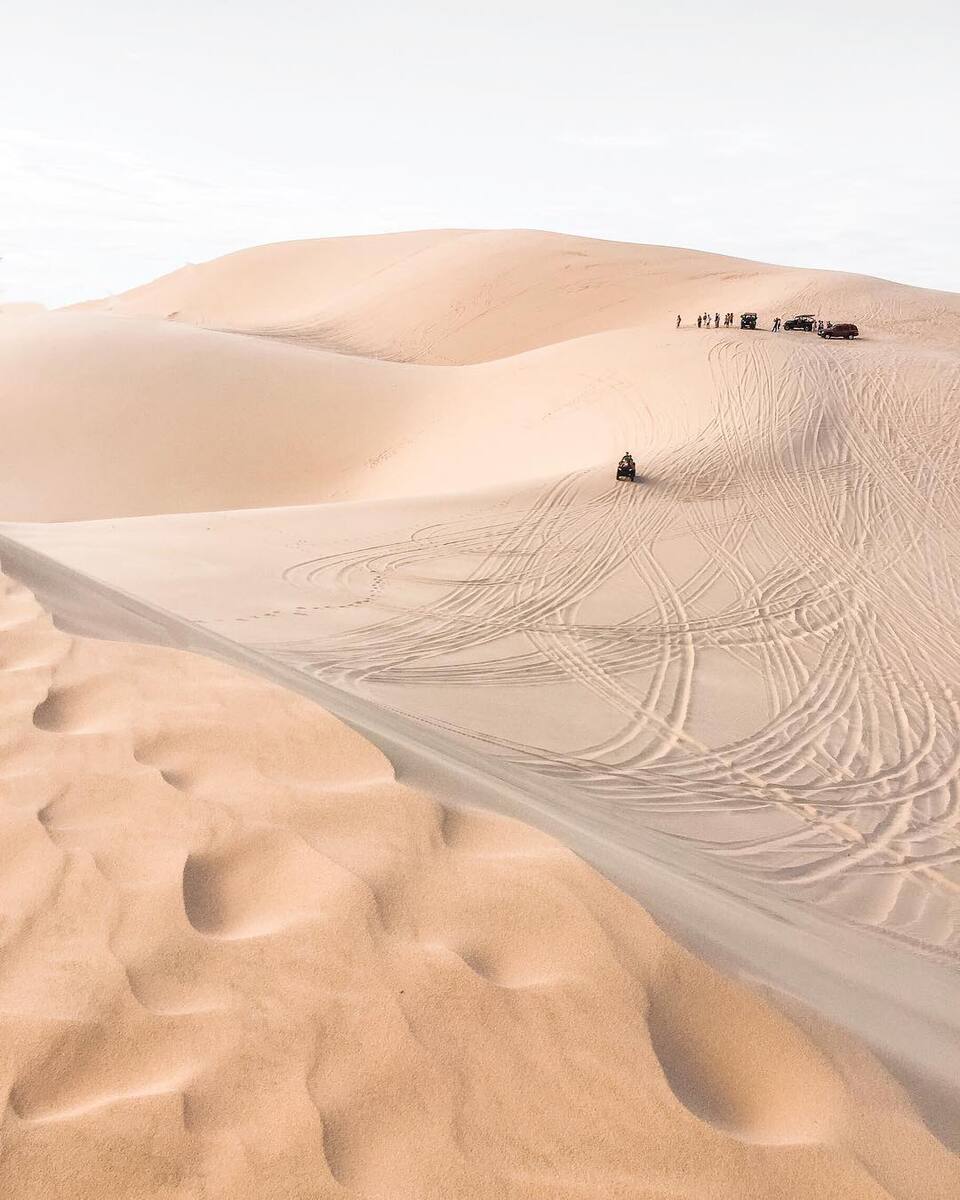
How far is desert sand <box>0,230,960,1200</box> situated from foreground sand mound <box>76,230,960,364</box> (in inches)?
479

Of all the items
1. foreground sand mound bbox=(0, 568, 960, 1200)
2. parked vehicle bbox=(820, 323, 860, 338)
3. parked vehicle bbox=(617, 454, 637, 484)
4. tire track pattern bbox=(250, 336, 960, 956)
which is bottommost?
tire track pattern bbox=(250, 336, 960, 956)

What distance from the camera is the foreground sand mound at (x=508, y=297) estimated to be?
1303 inches

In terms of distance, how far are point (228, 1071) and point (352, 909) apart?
20.0 inches

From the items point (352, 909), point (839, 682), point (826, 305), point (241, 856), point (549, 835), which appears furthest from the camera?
point (826, 305)

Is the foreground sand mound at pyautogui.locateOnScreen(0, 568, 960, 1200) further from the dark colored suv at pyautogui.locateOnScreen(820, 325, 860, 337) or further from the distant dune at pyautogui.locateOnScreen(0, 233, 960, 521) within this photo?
the dark colored suv at pyautogui.locateOnScreen(820, 325, 860, 337)

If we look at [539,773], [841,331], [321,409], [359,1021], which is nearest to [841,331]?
[841,331]

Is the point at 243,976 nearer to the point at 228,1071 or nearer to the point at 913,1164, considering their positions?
the point at 228,1071

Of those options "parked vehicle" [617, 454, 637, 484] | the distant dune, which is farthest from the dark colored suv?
"parked vehicle" [617, 454, 637, 484]

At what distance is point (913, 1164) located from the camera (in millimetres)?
1909

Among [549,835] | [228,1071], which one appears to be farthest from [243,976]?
[549,835]

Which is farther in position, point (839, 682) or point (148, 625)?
point (839, 682)

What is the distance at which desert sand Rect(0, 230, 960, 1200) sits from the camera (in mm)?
1846

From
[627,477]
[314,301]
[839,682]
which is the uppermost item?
[314,301]

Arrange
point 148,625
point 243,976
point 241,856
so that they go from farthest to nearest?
1. point 148,625
2. point 241,856
3. point 243,976
